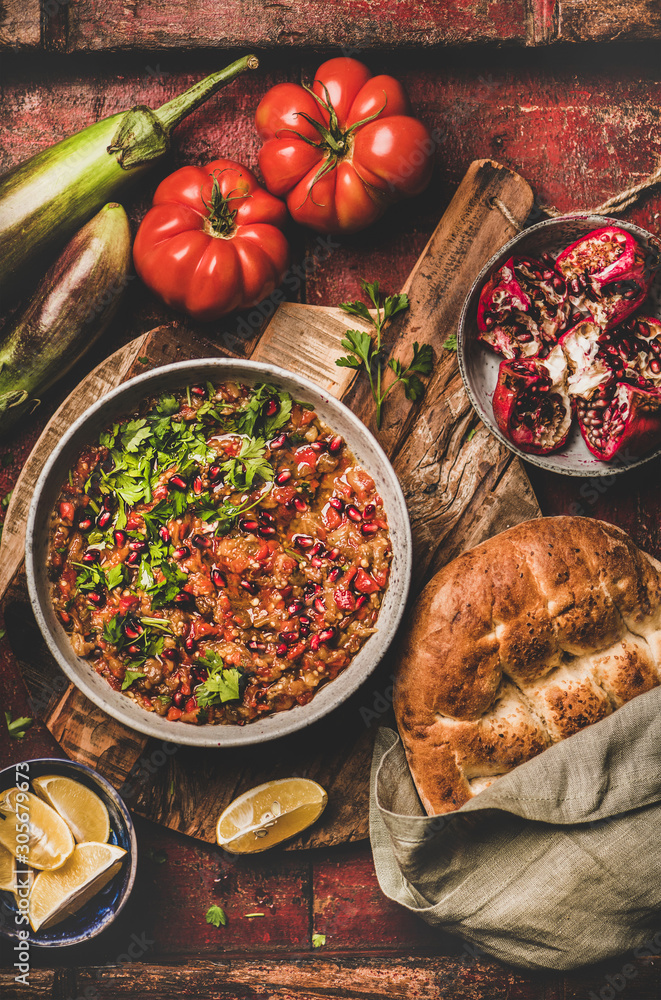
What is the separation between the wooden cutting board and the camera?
378 centimetres

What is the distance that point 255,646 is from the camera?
138 inches

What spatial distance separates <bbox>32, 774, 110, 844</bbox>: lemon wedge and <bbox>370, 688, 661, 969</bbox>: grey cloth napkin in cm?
163

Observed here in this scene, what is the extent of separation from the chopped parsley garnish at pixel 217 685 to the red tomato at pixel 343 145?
266 centimetres

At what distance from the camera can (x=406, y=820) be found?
11.1 ft

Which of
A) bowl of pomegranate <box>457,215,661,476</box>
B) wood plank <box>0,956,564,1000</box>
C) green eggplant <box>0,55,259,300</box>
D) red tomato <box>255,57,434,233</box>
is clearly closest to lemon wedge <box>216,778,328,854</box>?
wood plank <box>0,956,564,1000</box>

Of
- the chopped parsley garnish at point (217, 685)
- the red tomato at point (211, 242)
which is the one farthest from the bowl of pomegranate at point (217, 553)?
the red tomato at point (211, 242)

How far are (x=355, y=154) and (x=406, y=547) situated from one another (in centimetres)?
229

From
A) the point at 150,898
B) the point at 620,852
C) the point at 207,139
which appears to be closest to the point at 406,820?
the point at 620,852

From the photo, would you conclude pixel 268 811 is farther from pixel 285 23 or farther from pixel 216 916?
pixel 285 23

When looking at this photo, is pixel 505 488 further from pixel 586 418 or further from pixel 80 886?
pixel 80 886

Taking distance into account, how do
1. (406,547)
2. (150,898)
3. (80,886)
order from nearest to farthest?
(406,547), (80,886), (150,898)

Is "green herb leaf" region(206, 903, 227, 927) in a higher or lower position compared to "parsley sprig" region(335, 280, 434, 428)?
lower

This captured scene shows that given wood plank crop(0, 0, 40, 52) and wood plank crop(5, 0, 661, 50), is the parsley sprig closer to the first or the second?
wood plank crop(5, 0, 661, 50)

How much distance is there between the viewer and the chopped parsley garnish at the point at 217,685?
135 inches
